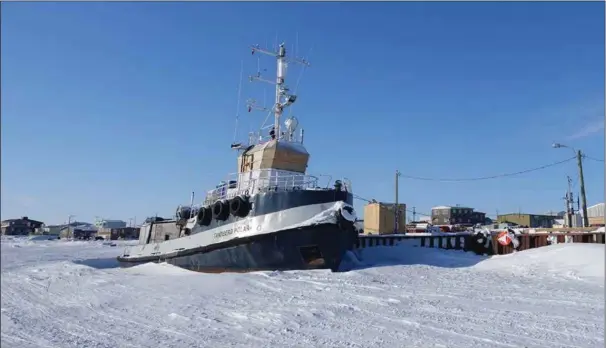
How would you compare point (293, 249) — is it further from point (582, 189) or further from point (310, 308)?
point (582, 189)

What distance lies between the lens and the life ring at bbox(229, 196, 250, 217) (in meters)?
14.6

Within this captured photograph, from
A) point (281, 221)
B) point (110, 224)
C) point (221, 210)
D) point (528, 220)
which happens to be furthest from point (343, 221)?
point (110, 224)

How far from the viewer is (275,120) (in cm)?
1889

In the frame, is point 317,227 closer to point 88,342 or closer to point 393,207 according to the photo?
point 88,342

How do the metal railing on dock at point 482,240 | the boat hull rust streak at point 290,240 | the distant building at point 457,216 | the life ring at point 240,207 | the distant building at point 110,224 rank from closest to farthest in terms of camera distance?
1. the boat hull rust streak at point 290,240
2. the life ring at point 240,207
3. the metal railing on dock at point 482,240
4. the distant building at point 457,216
5. the distant building at point 110,224

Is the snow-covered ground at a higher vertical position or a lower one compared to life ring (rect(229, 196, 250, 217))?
lower

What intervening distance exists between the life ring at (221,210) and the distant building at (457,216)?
5844 centimetres

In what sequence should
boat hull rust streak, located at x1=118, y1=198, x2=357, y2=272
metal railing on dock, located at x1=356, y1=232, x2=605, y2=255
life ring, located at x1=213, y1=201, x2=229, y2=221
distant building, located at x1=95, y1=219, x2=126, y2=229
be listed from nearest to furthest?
boat hull rust streak, located at x1=118, y1=198, x2=357, y2=272 → life ring, located at x1=213, y1=201, x2=229, y2=221 → metal railing on dock, located at x1=356, y1=232, x2=605, y2=255 → distant building, located at x1=95, y1=219, x2=126, y2=229

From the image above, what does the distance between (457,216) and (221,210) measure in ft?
206

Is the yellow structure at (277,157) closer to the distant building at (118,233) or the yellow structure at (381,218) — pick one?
the yellow structure at (381,218)

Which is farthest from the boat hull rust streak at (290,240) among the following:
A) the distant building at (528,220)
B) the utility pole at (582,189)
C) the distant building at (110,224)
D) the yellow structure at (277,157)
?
the distant building at (110,224)

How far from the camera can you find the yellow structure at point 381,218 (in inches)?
1006

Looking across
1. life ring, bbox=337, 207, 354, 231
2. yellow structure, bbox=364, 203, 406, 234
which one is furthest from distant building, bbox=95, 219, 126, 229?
life ring, bbox=337, 207, 354, 231

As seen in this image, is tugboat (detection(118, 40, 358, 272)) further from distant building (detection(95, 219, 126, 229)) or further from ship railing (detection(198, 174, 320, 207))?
distant building (detection(95, 219, 126, 229))
